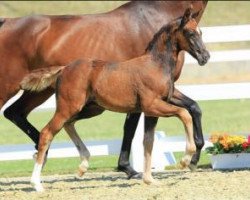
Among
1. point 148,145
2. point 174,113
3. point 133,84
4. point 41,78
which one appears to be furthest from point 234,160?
point 41,78

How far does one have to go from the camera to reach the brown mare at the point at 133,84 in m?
8.95

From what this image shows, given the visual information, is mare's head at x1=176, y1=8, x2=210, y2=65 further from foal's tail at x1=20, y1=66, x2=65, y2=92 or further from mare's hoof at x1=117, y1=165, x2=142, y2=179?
mare's hoof at x1=117, y1=165, x2=142, y2=179

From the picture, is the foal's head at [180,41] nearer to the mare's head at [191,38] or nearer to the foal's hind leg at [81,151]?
the mare's head at [191,38]

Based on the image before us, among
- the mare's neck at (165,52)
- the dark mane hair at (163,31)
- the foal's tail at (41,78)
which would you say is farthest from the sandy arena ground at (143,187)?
the dark mane hair at (163,31)

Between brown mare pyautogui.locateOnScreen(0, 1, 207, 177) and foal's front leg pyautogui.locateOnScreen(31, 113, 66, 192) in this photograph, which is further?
brown mare pyautogui.locateOnScreen(0, 1, 207, 177)

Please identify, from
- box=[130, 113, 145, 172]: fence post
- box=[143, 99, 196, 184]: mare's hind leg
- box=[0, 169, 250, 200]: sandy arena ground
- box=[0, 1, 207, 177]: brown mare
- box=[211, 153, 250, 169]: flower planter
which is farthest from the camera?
box=[130, 113, 145, 172]: fence post

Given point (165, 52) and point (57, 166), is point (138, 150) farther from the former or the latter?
point (165, 52)

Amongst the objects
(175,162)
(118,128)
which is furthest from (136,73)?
(118,128)

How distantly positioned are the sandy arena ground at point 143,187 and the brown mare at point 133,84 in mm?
284

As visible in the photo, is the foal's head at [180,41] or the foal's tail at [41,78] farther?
the foal's tail at [41,78]

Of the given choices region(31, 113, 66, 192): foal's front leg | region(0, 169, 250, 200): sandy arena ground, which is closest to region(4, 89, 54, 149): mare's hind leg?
region(0, 169, 250, 200): sandy arena ground

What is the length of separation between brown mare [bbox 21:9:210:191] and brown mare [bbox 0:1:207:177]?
0.92 metres

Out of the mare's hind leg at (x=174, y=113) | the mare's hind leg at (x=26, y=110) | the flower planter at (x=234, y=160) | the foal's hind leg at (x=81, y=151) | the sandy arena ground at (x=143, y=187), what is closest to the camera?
the sandy arena ground at (x=143, y=187)

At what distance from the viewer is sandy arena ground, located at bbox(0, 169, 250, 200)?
8.34m
